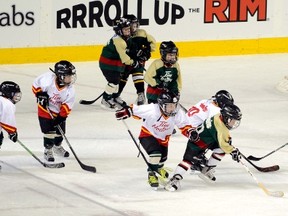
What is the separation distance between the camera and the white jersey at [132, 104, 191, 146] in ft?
30.4

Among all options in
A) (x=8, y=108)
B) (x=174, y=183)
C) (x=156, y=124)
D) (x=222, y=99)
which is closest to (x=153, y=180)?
(x=174, y=183)

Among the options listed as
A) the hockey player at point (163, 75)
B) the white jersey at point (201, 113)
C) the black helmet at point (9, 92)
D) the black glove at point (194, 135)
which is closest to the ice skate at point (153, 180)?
the black glove at point (194, 135)

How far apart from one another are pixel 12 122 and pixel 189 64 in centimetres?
568

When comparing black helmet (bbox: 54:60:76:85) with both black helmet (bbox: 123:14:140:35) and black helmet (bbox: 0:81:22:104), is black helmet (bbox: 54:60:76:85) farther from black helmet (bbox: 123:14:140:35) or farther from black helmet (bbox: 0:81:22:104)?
black helmet (bbox: 123:14:140:35)

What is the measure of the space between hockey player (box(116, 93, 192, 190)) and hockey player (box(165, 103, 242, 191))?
151 millimetres

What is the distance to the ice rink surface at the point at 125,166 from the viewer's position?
344 inches

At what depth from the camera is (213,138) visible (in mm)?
9227

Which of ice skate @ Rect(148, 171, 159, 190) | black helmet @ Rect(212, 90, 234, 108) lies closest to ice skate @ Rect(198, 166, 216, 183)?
ice skate @ Rect(148, 171, 159, 190)

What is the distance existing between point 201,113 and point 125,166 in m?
0.78

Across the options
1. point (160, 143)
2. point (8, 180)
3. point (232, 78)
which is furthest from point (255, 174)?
point (232, 78)

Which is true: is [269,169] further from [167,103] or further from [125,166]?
[167,103]

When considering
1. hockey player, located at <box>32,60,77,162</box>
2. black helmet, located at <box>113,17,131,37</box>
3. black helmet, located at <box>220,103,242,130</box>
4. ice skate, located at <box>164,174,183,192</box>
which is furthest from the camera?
black helmet, located at <box>113,17,131,37</box>

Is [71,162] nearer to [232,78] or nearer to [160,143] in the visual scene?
[160,143]

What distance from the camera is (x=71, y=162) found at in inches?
400
